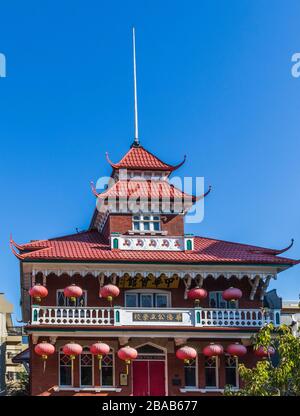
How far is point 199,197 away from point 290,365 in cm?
1502

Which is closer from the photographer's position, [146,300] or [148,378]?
[148,378]

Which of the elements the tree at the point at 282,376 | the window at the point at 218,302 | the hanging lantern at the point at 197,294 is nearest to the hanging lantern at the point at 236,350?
the hanging lantern at the point at 197,294

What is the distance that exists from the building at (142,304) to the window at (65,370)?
44mm

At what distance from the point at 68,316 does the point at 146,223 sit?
641 centimetres

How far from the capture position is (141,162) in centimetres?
4200

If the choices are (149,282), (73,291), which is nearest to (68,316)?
(73,291)

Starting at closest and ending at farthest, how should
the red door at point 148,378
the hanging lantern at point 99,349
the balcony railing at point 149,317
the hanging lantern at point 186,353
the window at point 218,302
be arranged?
the hanging lantern at point 99,349 → the hanging lantern at point 186,353 → the balcony railing at point 149,317 → the red door at point 148,378 → the window at point 218,302

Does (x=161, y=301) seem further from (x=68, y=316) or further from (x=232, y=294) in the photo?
(x=68, y=316)

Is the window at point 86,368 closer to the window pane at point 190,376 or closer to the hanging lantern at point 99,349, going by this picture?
the hanging lantern at point 99,349

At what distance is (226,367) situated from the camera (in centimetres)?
3812

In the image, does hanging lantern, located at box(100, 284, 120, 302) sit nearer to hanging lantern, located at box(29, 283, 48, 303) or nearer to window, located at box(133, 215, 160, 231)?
hanging lantern, located at box(29, 283, 48, 303)

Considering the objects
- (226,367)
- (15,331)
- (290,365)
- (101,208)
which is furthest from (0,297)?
(290,365)

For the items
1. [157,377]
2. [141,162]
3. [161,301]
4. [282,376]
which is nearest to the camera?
[282,376]

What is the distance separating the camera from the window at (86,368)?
37.1m
